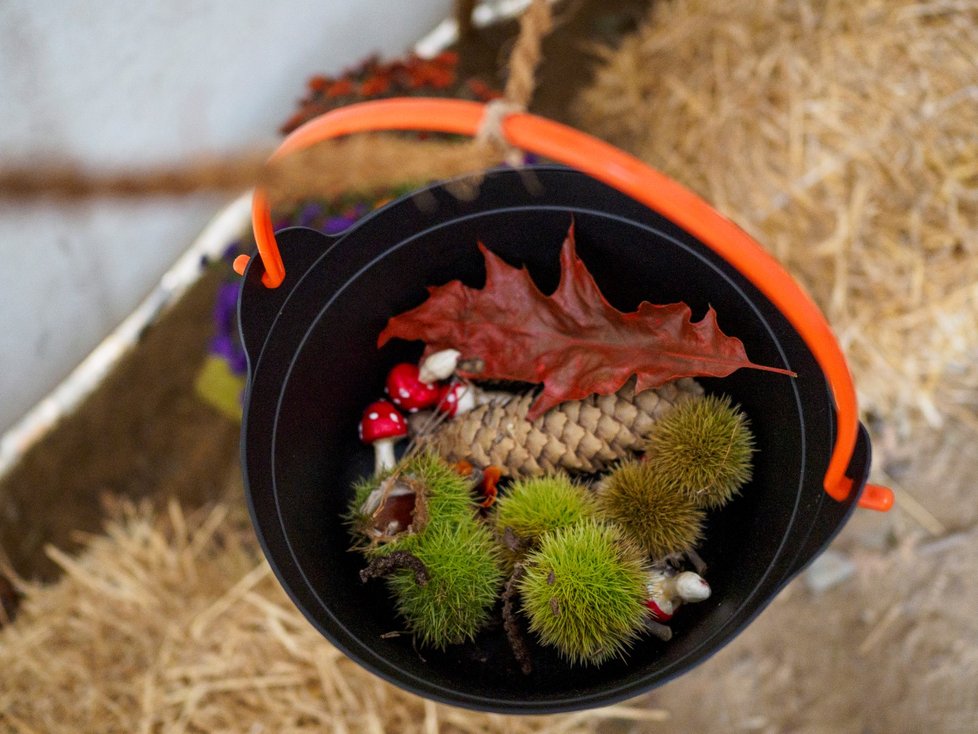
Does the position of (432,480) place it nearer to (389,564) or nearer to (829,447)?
(389,564)

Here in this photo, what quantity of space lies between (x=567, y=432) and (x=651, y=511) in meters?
0.13

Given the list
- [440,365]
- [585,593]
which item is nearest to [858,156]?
[440,365]

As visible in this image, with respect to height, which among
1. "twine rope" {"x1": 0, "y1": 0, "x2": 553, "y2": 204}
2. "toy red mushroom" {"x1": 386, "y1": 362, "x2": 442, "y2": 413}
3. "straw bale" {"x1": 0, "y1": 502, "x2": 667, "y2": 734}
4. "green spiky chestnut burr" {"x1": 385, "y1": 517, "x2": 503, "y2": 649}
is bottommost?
"straw bale" {"x1": 0, "y1": 502, "x2": 667, "y2": 734}

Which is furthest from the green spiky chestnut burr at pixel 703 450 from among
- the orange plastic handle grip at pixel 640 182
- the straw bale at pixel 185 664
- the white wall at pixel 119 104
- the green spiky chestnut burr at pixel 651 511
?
the white wall at pixel 119 104

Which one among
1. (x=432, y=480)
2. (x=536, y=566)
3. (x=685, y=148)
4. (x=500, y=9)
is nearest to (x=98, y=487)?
(x=432, y=480)

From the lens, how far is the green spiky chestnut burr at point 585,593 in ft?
2.26

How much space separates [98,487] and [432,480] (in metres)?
1.03

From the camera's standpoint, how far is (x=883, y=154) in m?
1.21

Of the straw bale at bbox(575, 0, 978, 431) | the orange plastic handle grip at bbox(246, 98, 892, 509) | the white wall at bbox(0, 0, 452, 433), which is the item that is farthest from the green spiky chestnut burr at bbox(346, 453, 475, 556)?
the straw bale at bbox(575, 0, 978, 431)

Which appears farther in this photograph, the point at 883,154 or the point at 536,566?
the point at 883,154

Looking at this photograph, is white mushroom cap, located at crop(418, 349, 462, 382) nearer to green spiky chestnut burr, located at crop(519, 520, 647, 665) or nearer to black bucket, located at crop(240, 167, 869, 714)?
black bucket, located at crop(240, 167, 869, 714)

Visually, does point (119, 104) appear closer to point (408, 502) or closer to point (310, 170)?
point (408, 502)

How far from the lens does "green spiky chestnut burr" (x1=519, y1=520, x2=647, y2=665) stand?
0.69 m

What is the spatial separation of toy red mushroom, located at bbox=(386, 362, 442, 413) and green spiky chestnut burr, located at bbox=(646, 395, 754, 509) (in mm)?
257
